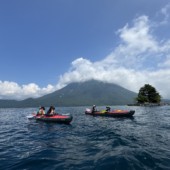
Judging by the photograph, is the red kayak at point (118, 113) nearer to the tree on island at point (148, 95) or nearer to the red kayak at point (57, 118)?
the red kayak at point (57, 118)

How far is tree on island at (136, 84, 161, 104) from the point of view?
137875 millimetres

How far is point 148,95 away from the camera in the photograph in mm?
140750

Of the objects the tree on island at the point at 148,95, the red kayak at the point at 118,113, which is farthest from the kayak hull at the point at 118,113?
the tree on island at the point at 148,95

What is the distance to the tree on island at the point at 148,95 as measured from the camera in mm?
137875

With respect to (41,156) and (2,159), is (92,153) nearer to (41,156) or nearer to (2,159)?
(41,156)

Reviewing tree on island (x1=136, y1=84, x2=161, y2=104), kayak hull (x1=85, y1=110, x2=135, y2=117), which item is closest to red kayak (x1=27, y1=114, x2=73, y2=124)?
kayak hull (x1=85, y1=110, x2=135, y2=117)

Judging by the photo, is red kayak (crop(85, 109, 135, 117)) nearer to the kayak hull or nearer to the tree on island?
the kayak hull

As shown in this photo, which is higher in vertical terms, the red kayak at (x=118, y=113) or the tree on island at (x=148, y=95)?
the tree on island at (x=148, y=95)

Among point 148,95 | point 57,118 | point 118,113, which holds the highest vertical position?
point 148,95

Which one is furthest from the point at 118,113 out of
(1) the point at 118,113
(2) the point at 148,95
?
(2) the point at 148,95

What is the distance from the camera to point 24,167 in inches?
431

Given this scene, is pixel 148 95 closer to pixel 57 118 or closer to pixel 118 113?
pixel 118 113

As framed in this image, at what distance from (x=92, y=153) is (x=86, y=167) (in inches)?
106

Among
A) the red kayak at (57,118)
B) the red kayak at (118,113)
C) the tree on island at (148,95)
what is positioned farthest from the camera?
the tree on island at (148,95)
